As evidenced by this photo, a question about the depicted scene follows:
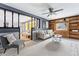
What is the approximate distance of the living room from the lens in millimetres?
2988

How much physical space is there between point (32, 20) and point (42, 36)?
4.87ft

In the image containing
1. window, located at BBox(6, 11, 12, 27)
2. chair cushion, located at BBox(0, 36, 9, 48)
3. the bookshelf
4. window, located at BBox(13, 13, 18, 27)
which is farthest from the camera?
the bookshelf

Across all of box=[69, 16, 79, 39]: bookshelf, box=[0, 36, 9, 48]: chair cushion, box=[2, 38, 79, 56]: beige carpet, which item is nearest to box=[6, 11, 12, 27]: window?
box=[0, 36, 9, 48]: chair cushion

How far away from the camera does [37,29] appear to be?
20.8ft

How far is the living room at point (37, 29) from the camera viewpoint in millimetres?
2988

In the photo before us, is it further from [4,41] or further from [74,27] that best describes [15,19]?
[74,27]

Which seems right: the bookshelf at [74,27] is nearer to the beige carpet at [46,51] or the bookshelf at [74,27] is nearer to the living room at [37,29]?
the living room at [37,29]

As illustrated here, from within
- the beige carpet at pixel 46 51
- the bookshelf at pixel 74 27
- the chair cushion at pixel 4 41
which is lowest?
the beige carpet at pixel 46 51

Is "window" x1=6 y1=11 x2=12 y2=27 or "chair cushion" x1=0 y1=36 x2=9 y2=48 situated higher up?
"window" x1=6 y1=11 x2=12 y2=27

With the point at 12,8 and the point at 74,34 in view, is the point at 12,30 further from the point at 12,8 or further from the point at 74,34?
the point at 74,34

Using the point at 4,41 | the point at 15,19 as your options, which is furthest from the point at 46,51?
the point at 15,19

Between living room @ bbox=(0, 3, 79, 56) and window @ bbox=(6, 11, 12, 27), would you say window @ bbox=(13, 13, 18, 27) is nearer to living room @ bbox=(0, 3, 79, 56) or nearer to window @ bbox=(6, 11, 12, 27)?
living room @ bbox=(0, 3, 79, 56)

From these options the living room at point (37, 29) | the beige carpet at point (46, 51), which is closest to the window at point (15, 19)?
the living room at point (37, 29)

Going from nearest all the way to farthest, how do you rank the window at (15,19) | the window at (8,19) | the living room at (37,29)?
the living room at (37,29)
the window at (8,19)
the window at (15,19)
